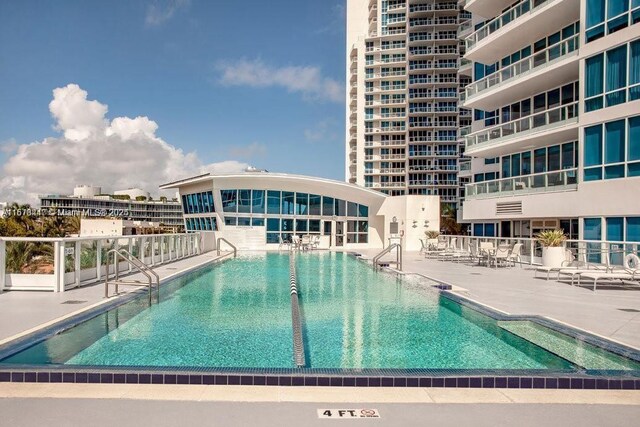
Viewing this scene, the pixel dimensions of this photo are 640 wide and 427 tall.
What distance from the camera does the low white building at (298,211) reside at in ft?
102

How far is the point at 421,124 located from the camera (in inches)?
2490

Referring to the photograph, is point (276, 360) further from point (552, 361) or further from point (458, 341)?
point (552, 361)

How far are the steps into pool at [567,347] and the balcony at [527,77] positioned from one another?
14309mm

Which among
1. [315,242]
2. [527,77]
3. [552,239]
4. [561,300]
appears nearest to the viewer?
[561,300]

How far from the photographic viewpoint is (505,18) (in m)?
22.2

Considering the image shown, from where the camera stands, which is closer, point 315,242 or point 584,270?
point 584,270

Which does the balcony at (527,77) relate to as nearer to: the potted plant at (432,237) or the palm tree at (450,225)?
the potted plant at (432,237)

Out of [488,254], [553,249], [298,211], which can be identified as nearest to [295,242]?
[298,211]

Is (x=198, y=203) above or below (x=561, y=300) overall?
above

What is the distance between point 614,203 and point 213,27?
75.7 ft

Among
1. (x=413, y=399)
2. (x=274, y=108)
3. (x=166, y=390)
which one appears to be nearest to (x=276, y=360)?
(x=166, y=390)

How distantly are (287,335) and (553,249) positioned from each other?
1154 centimetres

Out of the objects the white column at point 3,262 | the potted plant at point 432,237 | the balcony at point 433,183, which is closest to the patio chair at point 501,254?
the potted plant at point 432,237

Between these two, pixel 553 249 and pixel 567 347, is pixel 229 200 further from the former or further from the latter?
pixel 567 347
